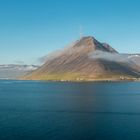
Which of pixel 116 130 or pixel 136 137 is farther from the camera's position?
pixel 116 130

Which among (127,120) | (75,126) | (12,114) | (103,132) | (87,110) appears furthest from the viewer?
(87,110)

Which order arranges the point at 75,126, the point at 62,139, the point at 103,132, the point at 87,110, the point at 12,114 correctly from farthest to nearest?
the point at 87,110 < the point at 12,114 < the point at 75,126 < the point at 103,132 < the point at 62,139

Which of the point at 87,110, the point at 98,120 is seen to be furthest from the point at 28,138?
the point at 87,110

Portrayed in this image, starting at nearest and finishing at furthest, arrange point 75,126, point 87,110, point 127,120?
1. point 75,126
2. point 127,120
3. point 87,110

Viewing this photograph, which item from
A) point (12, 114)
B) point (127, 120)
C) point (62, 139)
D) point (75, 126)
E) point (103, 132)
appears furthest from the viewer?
point (12, 114)

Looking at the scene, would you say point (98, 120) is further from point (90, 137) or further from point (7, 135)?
point (7, 135)

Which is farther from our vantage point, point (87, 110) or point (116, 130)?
point (87, 110)

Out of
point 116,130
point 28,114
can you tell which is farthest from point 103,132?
point 28,114

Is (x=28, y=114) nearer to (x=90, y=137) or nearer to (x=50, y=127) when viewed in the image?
(x=50, y=127)

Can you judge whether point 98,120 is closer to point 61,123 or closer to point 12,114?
point 61,123
